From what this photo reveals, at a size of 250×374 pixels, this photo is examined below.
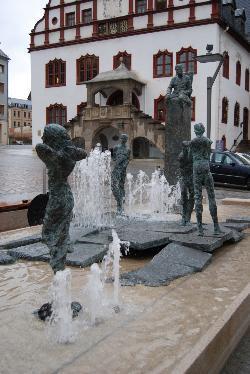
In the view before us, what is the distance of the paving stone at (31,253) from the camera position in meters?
6.16

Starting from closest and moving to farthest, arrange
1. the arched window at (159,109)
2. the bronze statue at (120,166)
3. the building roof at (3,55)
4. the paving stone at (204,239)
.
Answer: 1. the paving stone at (204,239)
2. the bronze statue at (120,166)
3. the arched window at (159,109)
4. the building roof at (3,55)

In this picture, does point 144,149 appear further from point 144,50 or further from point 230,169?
point 230,169

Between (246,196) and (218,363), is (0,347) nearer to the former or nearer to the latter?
(218,363)

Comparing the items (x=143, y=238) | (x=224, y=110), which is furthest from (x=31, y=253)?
(x=224, y=110)

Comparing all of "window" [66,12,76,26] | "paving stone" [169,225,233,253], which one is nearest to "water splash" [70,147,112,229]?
"paving stone" [169,225,233,253]

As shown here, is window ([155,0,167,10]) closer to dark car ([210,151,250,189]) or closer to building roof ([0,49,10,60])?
dark car ([210,151,250,189])

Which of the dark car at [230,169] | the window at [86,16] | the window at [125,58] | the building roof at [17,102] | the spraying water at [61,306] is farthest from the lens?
the building roof at [17,102]

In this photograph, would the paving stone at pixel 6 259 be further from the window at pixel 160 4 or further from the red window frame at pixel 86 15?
the red window frame at pixel 86 15

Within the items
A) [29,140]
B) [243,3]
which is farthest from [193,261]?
[29,140]

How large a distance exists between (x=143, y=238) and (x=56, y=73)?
114ft

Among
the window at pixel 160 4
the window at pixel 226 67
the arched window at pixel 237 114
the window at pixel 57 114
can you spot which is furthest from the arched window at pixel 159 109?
the window at pixel 57 114

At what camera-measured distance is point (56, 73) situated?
129ft

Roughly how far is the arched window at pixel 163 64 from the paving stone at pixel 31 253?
97.3ft

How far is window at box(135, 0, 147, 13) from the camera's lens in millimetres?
35625
